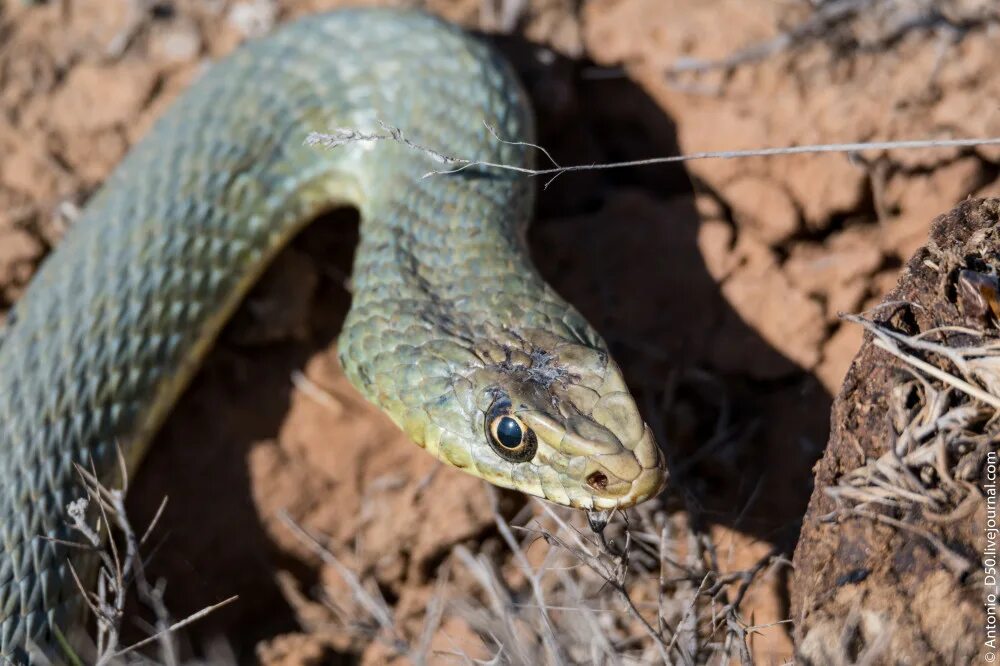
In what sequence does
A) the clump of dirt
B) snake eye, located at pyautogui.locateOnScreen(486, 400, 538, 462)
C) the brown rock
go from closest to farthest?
the clump of dirt → snake eye, located at pyautogui.locateOnScreen(486, 400, 538, 462) → the brown rock

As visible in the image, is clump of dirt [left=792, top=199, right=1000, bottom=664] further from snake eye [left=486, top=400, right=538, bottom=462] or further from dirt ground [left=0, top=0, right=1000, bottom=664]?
dirt ground [left=0, top=0, right=1000, bottom=664]

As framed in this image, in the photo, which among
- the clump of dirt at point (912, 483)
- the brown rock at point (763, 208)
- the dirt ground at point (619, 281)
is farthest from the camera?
the brown rock at point (763, 208)

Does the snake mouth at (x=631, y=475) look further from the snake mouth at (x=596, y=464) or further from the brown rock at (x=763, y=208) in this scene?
the brown rock at (x=763, y=208)

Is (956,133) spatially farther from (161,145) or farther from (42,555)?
(42,555)

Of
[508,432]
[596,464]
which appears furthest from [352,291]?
[596,464]

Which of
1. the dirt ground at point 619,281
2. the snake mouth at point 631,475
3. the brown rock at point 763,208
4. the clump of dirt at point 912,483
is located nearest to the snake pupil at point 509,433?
the snake mouth at point 631,475

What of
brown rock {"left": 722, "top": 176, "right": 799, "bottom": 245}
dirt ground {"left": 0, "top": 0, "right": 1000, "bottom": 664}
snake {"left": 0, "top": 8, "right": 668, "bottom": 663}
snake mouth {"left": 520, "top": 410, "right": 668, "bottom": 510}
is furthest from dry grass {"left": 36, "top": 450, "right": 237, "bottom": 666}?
brown rock {"left": 722, "top": 176, "right": 799, "bottom": 245}

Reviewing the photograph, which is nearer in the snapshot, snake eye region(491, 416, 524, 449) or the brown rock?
snake eye region(491, 416, 524, 449)
